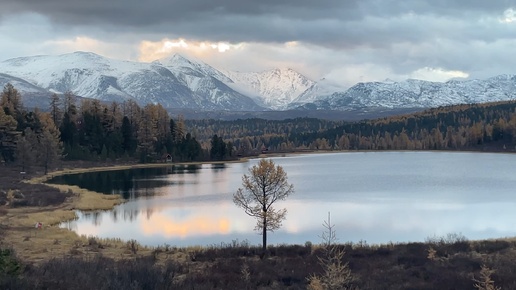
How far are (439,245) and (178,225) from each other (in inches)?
982

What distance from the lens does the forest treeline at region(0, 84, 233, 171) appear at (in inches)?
4385

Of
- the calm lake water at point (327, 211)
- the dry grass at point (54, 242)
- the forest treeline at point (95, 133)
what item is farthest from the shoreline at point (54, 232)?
the forest treeline at point (95, 133)

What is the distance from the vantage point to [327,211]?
57.2 metres

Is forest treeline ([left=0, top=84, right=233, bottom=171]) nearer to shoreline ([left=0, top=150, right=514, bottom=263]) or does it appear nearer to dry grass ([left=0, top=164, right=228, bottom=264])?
shoreline ([left=0, top=150, right=514, bottom=263])

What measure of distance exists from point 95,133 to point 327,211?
101023 millimetres

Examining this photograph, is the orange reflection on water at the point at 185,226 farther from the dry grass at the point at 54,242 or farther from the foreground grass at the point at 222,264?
the foreground grass at the point at 222,264

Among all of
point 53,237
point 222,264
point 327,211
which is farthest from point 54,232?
point 327,211

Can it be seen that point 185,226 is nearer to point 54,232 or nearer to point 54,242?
point 54,232

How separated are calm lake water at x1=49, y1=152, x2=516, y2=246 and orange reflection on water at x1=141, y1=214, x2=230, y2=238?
0.29 feet

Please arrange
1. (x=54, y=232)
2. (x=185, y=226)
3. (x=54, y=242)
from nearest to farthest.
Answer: (x=54, y=242)
(x=54, y=232)
(x=185, y=226)

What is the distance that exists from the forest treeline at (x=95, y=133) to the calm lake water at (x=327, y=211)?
28425 millimetres

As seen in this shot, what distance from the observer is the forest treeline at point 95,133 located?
11138 cm

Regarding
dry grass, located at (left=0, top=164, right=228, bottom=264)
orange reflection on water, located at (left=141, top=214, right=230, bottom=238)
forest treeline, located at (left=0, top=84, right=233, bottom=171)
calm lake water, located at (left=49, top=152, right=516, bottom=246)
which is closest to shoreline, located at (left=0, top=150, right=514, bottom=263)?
dry grass, located at (left=0, top=164, right=228, bottom=264)

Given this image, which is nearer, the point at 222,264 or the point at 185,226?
the point at 222,264
